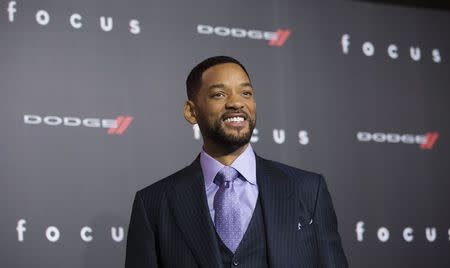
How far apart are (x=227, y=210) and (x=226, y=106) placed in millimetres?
281

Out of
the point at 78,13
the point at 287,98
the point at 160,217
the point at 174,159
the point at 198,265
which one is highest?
the point at 78,13

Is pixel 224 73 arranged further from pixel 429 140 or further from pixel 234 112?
pixel 429 140

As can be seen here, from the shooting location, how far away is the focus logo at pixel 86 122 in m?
2.96

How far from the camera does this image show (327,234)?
82.7 inches

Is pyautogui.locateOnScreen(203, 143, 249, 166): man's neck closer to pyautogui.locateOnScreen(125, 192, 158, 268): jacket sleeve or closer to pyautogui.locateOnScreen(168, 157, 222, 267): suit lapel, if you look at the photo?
pyautogui.locateOnScreen(168, 157, 222, 267): suit lapel

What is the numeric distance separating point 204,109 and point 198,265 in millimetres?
437

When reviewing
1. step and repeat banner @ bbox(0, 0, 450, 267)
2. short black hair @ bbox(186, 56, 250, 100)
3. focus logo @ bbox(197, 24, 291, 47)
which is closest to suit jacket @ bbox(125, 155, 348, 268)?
short black hair @ bbox(186, 56, 250, 100)

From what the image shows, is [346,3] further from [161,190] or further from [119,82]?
[161,190]

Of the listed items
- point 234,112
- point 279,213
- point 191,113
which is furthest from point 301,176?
point 191,113

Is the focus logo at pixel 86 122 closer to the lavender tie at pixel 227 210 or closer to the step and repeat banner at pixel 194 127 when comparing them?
the step and repeat banner at pixel 194 127

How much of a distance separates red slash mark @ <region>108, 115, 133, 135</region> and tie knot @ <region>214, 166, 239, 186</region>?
975mm

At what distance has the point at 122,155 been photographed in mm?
3047

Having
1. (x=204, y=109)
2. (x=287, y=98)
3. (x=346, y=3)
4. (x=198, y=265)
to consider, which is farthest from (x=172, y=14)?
(x=198, y=265)

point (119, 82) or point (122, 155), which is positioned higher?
point (119, 82)
